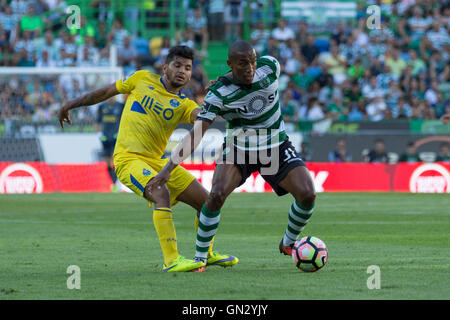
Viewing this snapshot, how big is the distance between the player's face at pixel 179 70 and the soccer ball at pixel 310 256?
78.7 inches

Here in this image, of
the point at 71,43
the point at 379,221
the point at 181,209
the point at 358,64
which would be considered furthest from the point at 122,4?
the point at 379,221

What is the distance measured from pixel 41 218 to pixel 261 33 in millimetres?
14895

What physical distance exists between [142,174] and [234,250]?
220 centimetres

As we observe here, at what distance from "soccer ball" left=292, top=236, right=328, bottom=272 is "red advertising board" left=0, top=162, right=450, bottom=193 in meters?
13.1

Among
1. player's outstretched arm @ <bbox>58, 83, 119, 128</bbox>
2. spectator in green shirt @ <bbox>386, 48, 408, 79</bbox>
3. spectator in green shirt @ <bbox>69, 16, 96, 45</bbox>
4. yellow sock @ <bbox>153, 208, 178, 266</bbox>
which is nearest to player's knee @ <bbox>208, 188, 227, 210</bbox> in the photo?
yellow sock @ <bbox>153, 208, 178, 266</bbox>

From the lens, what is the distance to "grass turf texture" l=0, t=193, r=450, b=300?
689 centimetres

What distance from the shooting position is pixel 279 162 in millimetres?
8500

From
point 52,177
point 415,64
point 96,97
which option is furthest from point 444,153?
point 96,97

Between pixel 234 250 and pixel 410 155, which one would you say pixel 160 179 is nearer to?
pixel 234 250

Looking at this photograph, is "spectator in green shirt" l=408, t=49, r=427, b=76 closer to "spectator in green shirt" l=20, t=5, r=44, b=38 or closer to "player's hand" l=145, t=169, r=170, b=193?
"spectator in green shirt" l=20, t=5, r=44, b=38

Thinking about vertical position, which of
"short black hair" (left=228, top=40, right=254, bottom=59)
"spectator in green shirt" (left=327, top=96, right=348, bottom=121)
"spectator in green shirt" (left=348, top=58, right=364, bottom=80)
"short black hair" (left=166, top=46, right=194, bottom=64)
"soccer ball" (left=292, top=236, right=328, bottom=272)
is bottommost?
"spectator in green shirt" (left=327, top=96, right=348, bottom=121)
